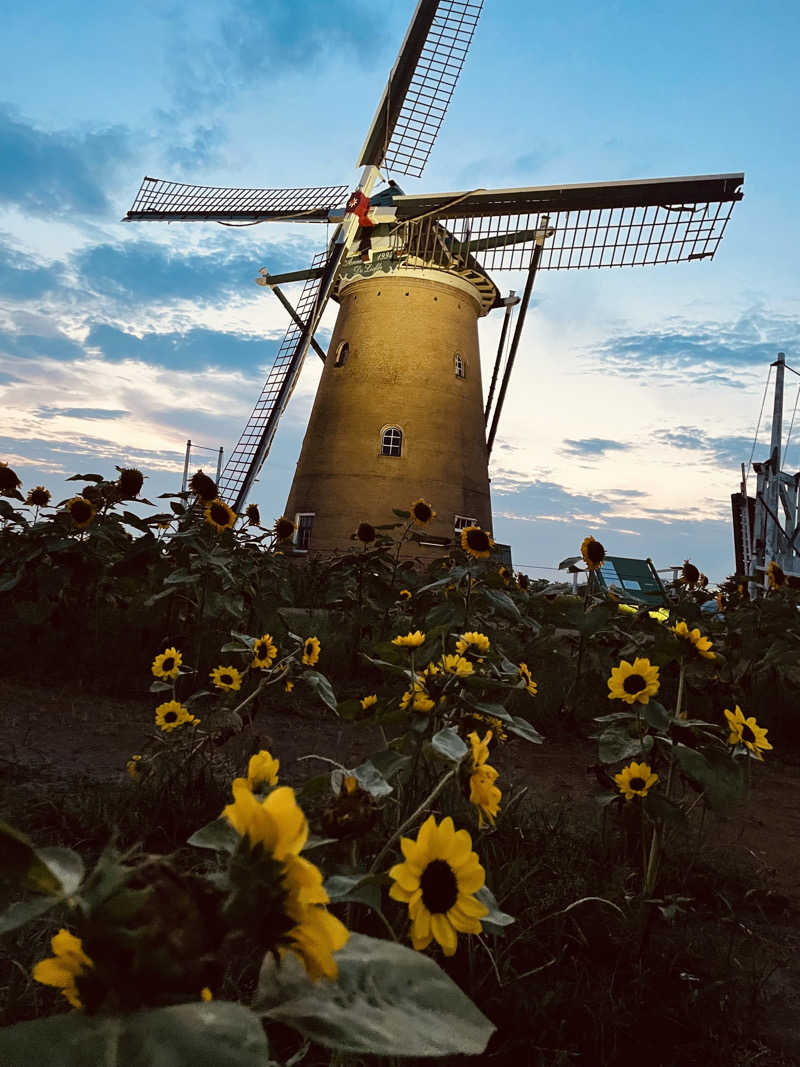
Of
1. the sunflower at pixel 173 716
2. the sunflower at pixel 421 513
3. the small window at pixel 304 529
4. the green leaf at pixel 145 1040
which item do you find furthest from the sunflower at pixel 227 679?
the small window at pixel 304 529

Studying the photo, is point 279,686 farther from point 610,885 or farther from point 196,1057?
point 196,1057

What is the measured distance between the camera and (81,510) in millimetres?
3824

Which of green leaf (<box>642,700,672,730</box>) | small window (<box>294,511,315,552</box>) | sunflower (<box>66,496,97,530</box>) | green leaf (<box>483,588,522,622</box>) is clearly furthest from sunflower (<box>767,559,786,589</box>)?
small window (<box>294,511,315,552</box>)

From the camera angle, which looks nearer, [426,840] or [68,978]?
[68,978]

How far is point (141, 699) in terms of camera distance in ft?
12.7

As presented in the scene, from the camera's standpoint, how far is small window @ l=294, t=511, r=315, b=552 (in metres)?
13.0

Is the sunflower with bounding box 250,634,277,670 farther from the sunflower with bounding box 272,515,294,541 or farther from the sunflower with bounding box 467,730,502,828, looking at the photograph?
the sunflower with bounding box 272,515,294,541

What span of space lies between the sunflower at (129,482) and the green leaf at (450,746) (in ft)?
11.0

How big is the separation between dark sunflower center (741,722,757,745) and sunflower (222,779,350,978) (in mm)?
1801

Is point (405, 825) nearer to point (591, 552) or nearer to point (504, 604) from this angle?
point (504, 604)

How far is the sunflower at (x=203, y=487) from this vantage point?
416 centimetres

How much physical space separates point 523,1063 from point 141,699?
2937mm

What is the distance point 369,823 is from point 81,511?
336 centimetres

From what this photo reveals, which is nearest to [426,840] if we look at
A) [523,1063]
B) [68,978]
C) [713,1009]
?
[68,978]
